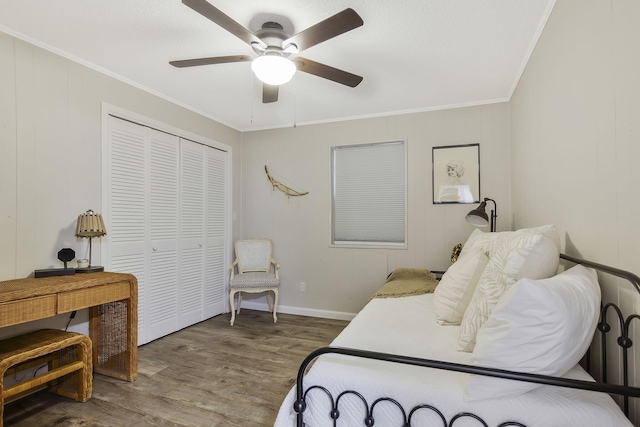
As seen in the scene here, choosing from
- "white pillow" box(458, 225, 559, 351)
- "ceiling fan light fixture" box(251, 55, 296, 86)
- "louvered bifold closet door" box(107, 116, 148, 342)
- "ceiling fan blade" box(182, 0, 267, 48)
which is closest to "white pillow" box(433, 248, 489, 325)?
"white pillow" box(458, 225, 559, 351)

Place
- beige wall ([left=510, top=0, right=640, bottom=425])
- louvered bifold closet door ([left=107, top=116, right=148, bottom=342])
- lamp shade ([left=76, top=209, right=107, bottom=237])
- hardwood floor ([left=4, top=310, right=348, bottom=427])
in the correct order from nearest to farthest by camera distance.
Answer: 1. beige wall ([left=510, top=0, right=640, bottom=425])
2. hardwood floor ([left=4, top=310, right=348, bottom=427])
3. lamp shade ([left=76, top=209, right=107, bottom=237])
4. louvered bifold closet door ([left=107, top=116, right=148, bottom=342])

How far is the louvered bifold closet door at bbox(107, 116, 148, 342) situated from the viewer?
278 cm

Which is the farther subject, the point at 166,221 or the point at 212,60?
the point at 166,221

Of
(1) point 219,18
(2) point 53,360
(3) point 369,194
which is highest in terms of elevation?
(1) point 219,18

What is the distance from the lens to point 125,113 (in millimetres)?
2896

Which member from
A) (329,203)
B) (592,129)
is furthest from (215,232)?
(592,129)

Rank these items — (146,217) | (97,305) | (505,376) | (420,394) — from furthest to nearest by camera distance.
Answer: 1. (146,217)
2. (97,305)
3. (420,394)
4. (505,376)

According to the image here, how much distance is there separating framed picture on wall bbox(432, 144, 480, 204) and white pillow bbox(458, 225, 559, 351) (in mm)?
1977

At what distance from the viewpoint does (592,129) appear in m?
1.32

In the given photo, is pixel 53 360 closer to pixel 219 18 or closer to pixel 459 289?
pixel 219 18

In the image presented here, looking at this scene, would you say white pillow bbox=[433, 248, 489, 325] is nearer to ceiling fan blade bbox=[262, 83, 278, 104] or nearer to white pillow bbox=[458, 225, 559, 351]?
white pillow bbox=[458, 225, 559, 351]

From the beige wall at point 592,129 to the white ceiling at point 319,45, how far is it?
15.3 inches

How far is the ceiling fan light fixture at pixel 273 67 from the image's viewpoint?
6.21 feet

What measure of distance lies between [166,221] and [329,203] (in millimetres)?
1867
